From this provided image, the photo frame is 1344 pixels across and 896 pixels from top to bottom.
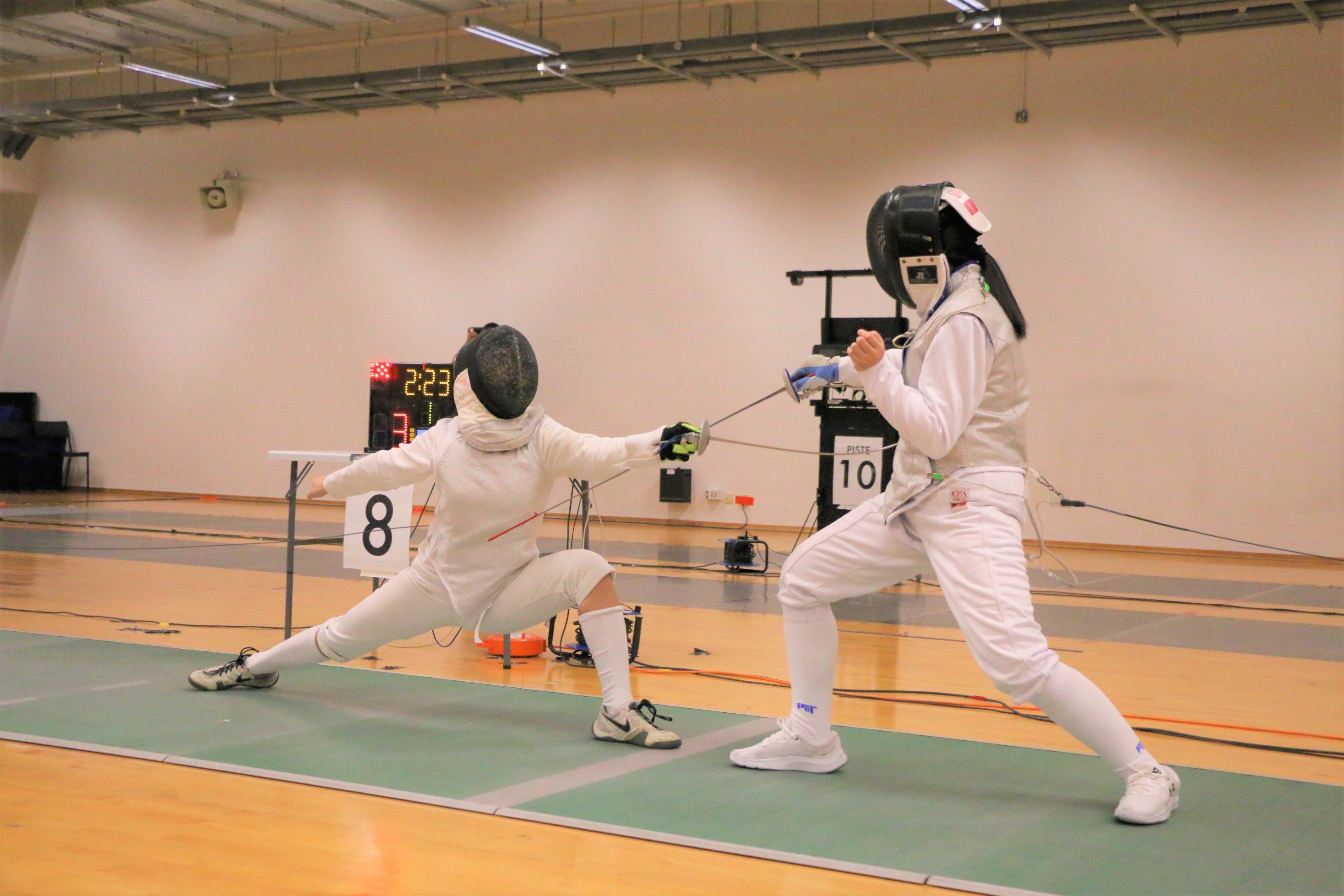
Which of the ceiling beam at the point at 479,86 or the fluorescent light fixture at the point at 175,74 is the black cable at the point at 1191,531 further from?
the fluorescent light fixture at the point at 175,74

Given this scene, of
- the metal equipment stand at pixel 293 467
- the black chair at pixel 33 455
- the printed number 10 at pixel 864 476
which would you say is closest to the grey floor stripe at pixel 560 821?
the metal equipment stand at pixel 293 467

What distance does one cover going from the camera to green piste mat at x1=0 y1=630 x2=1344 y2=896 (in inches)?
80.7

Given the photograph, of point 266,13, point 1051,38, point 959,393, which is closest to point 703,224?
point 1051,38

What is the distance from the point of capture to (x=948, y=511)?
7.84ft

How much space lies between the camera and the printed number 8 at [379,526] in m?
3.95

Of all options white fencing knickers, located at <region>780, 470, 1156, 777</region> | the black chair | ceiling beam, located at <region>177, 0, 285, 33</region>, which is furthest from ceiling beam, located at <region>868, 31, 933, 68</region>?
Answer: the black chair

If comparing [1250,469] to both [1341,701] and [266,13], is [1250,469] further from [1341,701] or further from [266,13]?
[266,13]

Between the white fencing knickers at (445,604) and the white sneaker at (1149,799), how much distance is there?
4.12ft

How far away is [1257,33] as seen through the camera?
311 inches

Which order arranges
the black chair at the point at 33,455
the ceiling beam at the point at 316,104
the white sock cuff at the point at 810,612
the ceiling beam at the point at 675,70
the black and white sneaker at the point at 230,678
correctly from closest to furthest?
the white sock cuff at the point at 810,612 → the black and white sneaker at the point at 230,678 → the ceiling beam at the point at 675,70 → the ceiling beam at the point at 316,104 → the black chair at the point at 33,455

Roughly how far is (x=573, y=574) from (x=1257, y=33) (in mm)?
7018

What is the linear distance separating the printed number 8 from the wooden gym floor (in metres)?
0.37

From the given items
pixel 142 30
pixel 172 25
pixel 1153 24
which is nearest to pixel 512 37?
pixel 172 25

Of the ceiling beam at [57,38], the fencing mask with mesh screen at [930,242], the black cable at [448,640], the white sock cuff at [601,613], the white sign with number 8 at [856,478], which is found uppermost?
the ceiling beam at [57,38]
